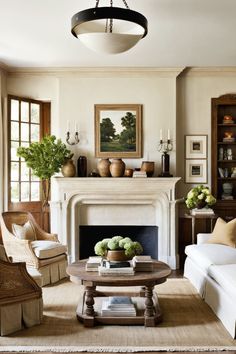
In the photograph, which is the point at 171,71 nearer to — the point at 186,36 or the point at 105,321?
the point at 186,36

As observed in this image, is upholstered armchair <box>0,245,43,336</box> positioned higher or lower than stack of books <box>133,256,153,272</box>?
lower

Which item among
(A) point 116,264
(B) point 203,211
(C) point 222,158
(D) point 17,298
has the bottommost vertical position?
(D) point 17,298

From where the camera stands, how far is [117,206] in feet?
22.4

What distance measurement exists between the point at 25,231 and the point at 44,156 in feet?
3.91

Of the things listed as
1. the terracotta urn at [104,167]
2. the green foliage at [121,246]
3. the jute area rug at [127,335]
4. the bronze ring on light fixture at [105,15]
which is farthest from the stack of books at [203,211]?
the bronze ring on light fixture at [105,15]

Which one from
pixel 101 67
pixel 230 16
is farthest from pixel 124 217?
pixel 230 16

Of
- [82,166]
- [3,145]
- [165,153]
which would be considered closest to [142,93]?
[165,153]

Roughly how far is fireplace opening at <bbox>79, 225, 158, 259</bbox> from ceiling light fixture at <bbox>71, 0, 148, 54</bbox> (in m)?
3.56

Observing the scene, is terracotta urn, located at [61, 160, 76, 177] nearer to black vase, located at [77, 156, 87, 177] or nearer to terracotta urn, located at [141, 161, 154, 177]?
black vase, located at [77, 156, 87, 177]

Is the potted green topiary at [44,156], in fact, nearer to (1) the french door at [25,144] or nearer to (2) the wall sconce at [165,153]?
(1) the french door at [25,144]

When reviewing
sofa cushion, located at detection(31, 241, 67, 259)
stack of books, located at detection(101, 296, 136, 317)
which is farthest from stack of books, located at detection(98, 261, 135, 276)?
sofa cushion, located at detection(31, 241, 67, 259)

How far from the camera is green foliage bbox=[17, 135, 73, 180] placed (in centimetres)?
643

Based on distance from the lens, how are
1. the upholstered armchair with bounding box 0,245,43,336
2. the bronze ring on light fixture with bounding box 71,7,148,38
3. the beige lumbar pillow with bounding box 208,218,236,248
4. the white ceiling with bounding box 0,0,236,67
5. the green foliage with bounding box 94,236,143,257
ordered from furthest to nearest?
the beige lumbar pillow with bounding box 208,218,236,248 < the white ceiling with bounding box 0,0,236,67 < the green foliage with bounding box 94,236,143,257 < the upholstered armchair with bounding box 0,245,43,336 < the bronze ring on light fixture with bounding box 71,7,148,38

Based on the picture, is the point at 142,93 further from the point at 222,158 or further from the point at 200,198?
→ the point at 200,198
